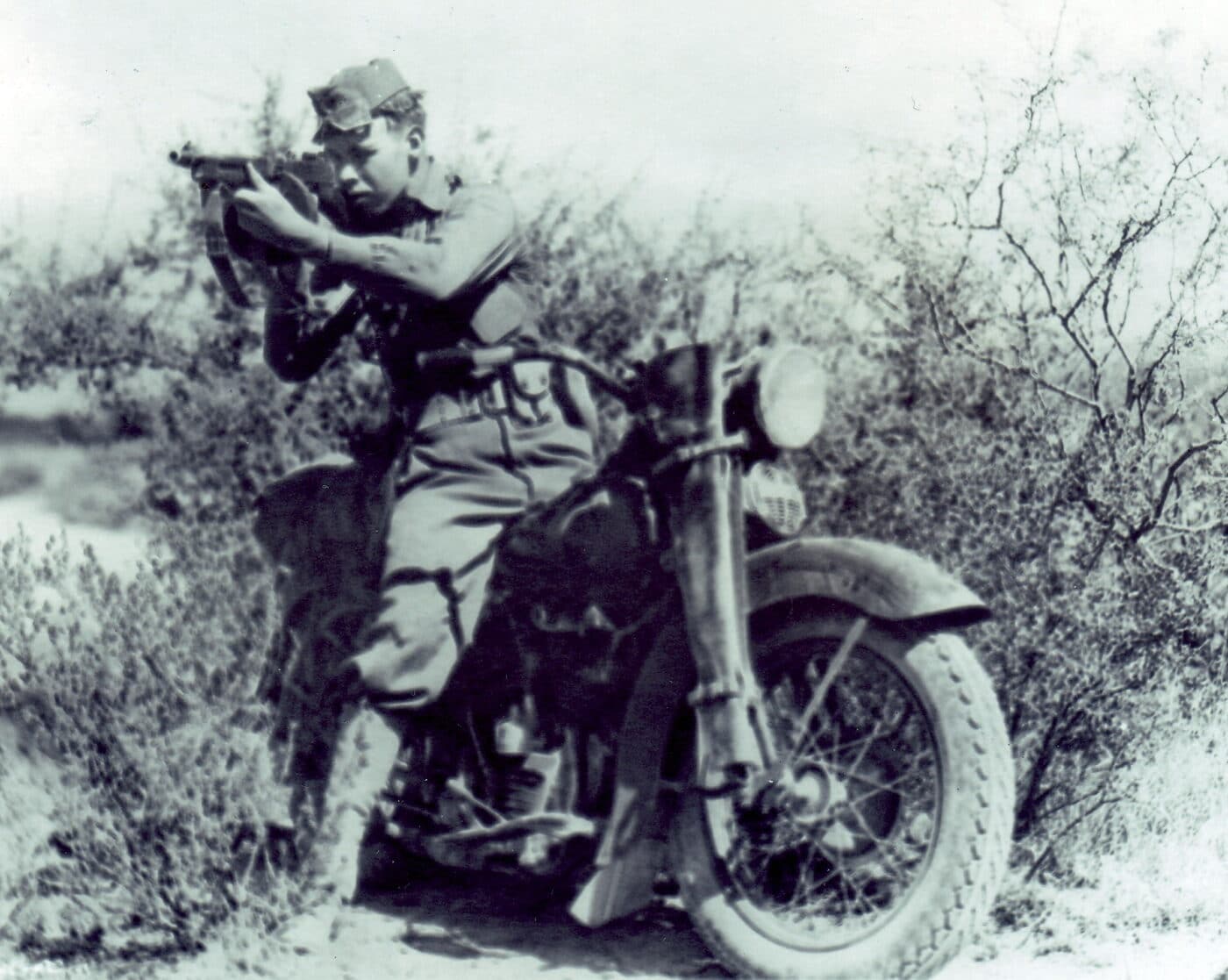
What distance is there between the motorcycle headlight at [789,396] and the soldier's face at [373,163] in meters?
1.05

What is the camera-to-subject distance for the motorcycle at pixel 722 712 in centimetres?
294

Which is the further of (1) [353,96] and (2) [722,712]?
(1) [353,96]

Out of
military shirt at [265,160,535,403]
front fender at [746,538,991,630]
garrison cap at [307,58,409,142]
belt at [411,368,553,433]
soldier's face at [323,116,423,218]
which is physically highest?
garrison cap at [307,58,409,142]

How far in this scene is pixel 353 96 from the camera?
3.45 metres

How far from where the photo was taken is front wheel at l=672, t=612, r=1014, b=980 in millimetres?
2871

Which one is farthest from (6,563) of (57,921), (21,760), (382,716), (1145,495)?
(1145,495)

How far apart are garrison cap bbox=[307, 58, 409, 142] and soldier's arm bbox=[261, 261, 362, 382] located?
41 cm

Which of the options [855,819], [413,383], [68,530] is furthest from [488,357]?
[68,530]

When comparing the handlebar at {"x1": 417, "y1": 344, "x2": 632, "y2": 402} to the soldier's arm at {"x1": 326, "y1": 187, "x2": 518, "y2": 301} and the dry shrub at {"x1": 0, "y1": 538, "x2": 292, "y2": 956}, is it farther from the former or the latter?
the dry shrub at {"x1": 0, "y1": 538, "x2": 292, "y2": 956}

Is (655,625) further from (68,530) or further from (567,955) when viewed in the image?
(68,530)

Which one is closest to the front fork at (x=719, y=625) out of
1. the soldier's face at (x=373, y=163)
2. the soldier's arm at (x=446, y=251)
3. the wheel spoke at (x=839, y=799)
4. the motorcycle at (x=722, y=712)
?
the motorcycle at (x=722, y=712)

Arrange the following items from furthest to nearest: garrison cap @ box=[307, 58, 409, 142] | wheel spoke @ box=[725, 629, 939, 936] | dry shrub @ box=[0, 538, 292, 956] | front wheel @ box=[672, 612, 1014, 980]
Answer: garrison cap @ box=[307, 58, 409, 142]
dry shrub @ box=[0, 538, 292, 956]
wheel spoke @ box=[725, 629, 939, 936]
front wheel @ box=[672, 612, 1014, 980]

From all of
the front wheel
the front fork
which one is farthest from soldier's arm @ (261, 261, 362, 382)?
the front wheel

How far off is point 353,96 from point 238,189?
35 cm
